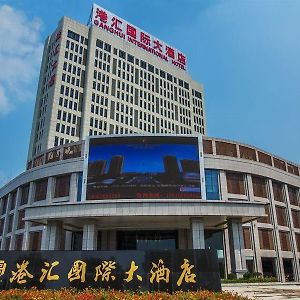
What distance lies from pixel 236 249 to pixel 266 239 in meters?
9.60

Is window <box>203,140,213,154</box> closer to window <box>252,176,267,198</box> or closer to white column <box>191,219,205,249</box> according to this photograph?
window <box>252,176,267,198</box>

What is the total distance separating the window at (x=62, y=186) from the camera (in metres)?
37.5

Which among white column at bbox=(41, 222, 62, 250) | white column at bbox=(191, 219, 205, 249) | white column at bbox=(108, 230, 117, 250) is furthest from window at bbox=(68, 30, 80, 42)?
white column at bbox=(191, 219, 205, 249)

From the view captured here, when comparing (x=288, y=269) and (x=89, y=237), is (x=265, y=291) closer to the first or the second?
(x=89, y=237)

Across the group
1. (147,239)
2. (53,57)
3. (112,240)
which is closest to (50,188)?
(112,240)

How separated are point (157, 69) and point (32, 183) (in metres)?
53.9

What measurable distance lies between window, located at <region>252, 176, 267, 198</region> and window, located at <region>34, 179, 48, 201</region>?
2479 centimetres

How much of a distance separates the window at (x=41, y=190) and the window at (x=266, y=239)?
83.3 feet

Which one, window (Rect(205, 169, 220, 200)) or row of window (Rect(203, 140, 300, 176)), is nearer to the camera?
window (Rect(205, 169, 220, 200))

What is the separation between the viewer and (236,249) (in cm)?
3030

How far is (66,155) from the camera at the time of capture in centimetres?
3906

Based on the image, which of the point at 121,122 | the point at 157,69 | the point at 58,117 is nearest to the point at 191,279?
the point at 58,117

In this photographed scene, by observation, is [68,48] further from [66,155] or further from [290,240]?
[290,240]

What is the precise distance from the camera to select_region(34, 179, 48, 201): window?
1553 inches
